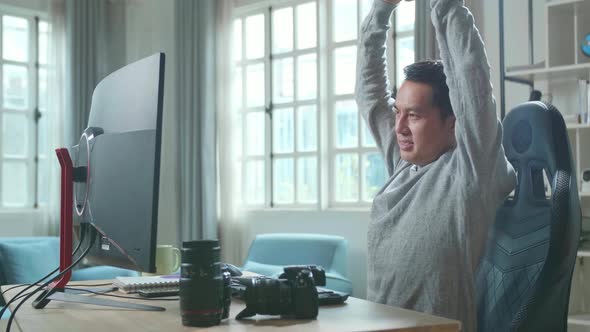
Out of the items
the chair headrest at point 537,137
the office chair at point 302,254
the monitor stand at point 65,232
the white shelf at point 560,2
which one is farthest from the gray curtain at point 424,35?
the monitor stand at point 65,232

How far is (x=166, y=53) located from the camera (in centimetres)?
561

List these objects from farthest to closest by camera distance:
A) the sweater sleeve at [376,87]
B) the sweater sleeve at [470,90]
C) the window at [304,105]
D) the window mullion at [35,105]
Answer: the window mullion at [35,105] → the window at [304,105] → the sweater sleeve at [376,87] → the sweater sleeve at [470,90]

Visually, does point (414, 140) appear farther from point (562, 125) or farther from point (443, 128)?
point (562, 125)

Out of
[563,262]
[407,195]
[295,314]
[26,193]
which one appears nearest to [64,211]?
[295,314]

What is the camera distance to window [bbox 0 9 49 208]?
5.32m

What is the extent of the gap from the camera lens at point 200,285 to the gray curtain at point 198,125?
3953mm

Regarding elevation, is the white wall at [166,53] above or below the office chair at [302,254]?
above

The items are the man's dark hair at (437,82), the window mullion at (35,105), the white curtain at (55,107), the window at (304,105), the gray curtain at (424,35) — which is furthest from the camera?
the window mullion at (35,105)

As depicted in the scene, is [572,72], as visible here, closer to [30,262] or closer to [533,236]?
[533,236]

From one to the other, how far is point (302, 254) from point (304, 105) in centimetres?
117

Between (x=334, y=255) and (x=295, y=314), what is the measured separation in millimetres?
2904

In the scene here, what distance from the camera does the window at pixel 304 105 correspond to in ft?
15.1

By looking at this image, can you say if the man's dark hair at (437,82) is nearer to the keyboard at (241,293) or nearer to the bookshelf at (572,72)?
the keyboard at (241,293)

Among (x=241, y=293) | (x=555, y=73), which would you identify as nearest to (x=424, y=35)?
(x=555, y=73)
